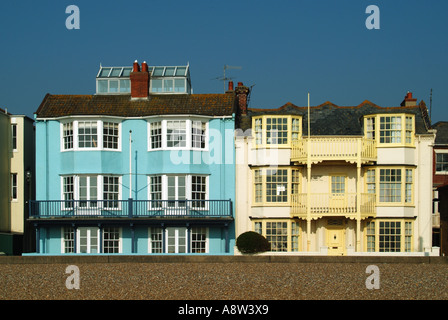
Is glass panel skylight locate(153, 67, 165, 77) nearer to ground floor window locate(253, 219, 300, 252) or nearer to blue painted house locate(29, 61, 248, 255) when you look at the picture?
blue painted house locate(29, 61, 248, 255)

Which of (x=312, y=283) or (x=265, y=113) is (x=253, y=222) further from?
(x=312, y=283)

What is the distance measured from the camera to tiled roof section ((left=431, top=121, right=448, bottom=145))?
43.2 m

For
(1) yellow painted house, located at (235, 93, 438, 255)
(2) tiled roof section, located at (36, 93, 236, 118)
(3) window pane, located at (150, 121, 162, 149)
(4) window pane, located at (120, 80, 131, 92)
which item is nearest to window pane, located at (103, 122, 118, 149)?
(2) tiled roof section, located at (36, 93, 236, 118)

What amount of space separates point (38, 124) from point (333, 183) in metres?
15.4

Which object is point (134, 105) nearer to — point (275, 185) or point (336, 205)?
point (275, 185)

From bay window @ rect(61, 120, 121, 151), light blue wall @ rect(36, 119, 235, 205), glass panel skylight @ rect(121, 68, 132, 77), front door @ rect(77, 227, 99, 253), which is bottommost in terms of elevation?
front door @ rect(77, 227, 99, 253)

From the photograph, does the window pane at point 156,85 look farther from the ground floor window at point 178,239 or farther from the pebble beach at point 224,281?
the pebble beach at point 224,281

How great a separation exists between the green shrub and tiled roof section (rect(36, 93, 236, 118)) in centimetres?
671

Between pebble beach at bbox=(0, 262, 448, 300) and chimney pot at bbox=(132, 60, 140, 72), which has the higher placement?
chimney pot at bbox=(132, 60, 140, 72)

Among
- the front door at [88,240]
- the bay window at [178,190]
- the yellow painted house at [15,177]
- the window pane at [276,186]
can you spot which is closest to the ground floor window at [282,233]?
the window pane at [276,186]

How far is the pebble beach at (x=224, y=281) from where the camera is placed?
21281 mm

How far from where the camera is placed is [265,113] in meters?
38.7
